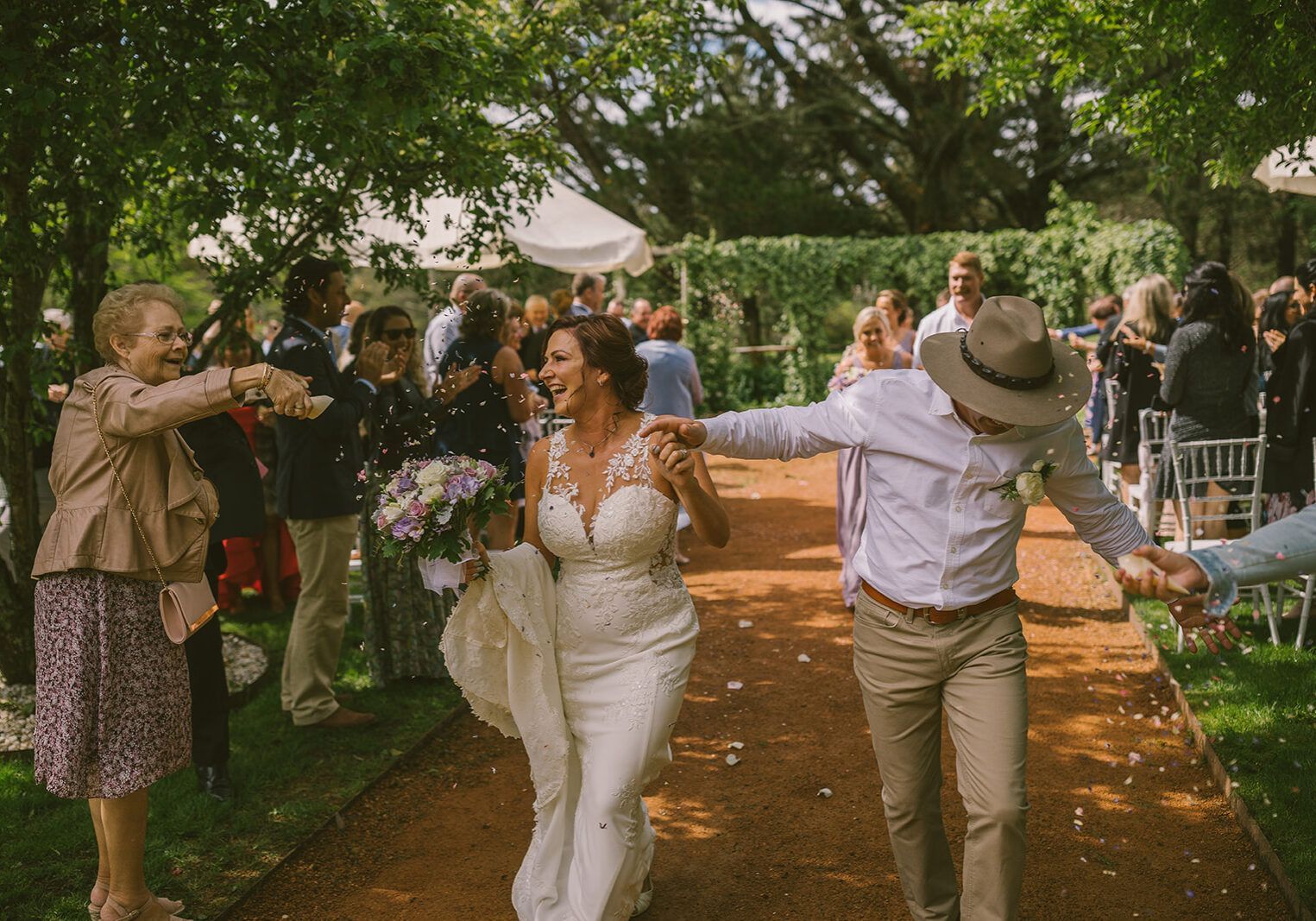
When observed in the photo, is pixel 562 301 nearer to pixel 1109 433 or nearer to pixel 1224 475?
pixel 1109 433

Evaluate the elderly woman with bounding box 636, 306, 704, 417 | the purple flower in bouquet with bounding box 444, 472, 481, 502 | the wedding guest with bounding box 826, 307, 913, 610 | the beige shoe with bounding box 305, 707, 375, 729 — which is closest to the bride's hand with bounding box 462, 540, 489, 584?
the purple flower in bouquet with bounding box 444, 472, 481, 502

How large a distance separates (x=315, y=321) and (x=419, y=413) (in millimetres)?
710

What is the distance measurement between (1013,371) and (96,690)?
3225 mm

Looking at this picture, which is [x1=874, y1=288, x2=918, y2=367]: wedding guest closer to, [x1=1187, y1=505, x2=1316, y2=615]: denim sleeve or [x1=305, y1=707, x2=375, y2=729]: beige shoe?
[x1=305, y1=707, x2=375, y2=729]: beige shoe

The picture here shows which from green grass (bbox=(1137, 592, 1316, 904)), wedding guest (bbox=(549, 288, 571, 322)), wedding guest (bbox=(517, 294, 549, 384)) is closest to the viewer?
green grass (bbox=(1137, 592, 1316, 904))

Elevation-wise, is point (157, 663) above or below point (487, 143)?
below

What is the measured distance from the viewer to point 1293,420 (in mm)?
6547

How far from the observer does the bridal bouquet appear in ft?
11.0

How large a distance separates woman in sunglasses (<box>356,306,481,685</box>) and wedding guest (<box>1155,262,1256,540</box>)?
5023 millimetres

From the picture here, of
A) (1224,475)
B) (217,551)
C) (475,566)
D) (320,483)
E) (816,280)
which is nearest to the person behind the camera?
(475,566)

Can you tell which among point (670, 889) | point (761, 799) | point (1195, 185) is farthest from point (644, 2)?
point (1195, 185)

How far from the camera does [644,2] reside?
7.52 meters

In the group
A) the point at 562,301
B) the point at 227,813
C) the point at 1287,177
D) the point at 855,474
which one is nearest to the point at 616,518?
the point at 227,813

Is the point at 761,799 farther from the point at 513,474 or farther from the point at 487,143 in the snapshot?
the point at 487,143
